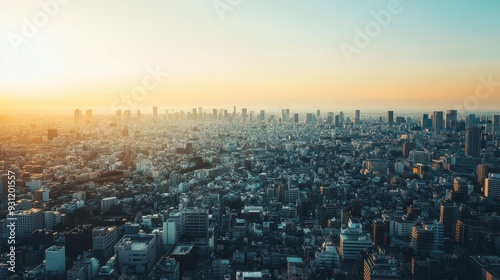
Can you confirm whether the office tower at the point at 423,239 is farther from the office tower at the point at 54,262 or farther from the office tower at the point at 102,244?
the office tower at the point at 54,262

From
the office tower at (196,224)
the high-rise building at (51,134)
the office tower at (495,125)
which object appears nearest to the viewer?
the office tower at (196,224)

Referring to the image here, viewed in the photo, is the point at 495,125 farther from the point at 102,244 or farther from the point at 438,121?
the point at 102,244

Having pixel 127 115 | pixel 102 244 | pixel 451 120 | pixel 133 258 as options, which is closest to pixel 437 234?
pixel 133 258

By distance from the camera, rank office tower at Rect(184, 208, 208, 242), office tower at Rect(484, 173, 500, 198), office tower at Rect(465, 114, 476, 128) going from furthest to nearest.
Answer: office tower at Rect(465, 114, 476, 128)
office tower at Rect(484, 173, 500, 198)
office tower at Rect(184, 208, 208, 242)

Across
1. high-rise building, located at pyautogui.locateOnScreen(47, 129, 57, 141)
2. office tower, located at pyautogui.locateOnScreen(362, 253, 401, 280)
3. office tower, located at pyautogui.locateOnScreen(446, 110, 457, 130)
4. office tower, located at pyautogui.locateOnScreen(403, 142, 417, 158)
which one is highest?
office tower, located at pyautogui.locateOnScreen(446, 110, 457, 130)

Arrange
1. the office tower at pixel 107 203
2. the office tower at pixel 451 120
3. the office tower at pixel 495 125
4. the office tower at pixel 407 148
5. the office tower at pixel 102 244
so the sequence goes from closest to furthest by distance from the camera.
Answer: the office tower at pixel 102 244, the office tower at pixel 107 203, the office tower at pixel 407 148, the office tower at pixel 495 125, the office tower at pixel 451 120

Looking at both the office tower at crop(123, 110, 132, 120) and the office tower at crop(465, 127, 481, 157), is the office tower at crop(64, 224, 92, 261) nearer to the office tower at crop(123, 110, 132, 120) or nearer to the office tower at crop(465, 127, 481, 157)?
the office tower at crop(465, 127, 481, 157)

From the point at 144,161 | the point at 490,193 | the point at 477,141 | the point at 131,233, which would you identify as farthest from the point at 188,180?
the point at 477,141

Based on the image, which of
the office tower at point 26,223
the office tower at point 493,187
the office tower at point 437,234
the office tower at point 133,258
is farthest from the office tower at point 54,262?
the office tower at point 493,187

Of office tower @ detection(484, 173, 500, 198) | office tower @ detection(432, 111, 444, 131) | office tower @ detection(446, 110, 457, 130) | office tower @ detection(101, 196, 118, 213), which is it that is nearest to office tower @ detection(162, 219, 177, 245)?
office tower @ detection(101, 196, 118, 213)

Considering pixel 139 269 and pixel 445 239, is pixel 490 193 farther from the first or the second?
pixel 139 269

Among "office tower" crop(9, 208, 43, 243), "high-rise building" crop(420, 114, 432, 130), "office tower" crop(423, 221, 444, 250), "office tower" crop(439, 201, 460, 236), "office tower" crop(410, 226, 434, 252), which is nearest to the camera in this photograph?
"office tower" crop(9, 208, 43, 243)
